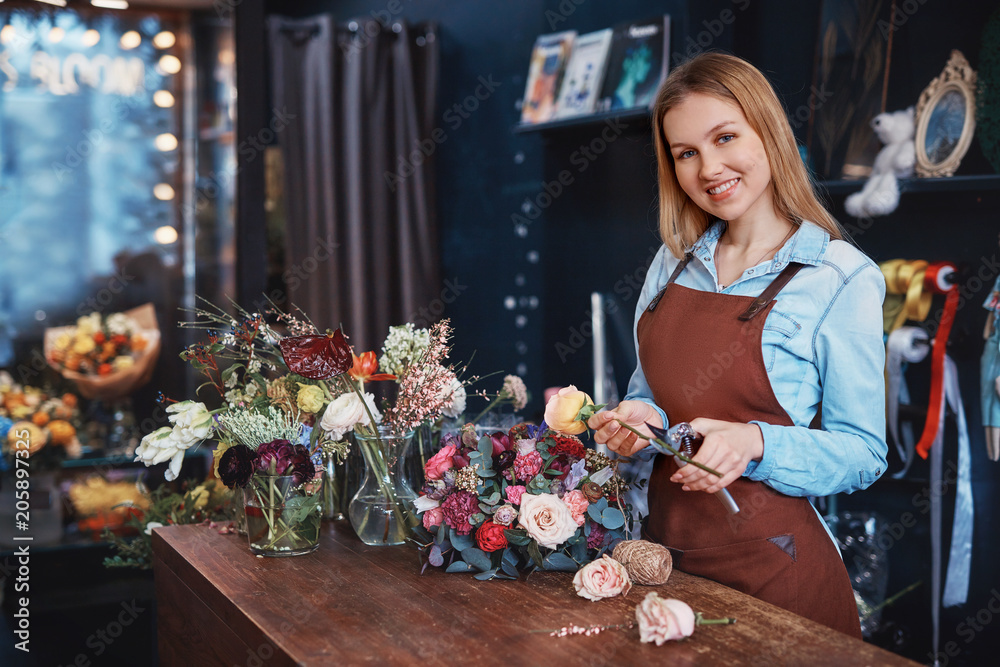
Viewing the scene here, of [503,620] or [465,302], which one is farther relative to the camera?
[465,302]

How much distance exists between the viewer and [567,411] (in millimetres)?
1370

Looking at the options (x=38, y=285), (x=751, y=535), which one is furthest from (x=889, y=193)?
(x=38, y=285)

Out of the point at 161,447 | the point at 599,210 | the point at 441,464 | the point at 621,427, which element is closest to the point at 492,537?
the point at 441,464

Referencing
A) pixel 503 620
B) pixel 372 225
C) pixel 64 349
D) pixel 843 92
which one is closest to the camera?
Result: pixel 503 620

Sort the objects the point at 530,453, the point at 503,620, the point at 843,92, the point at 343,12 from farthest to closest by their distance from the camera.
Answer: the point at 343,12
the point at 843,92
the point at 530,453
the point at 503,620

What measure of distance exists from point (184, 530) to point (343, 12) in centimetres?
330

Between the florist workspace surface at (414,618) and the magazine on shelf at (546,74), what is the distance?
2210mm

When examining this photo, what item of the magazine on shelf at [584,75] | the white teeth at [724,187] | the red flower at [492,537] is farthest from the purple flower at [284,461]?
the magazine on shelf at [584,75]

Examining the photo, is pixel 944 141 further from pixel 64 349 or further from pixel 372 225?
pixel 64 349

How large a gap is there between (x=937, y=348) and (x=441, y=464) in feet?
5.56

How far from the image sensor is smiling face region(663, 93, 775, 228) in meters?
1.43

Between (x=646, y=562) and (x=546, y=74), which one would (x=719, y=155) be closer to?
(x=646, y=562)

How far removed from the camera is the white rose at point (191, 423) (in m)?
1.54

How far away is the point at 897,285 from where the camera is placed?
253 centimetres
